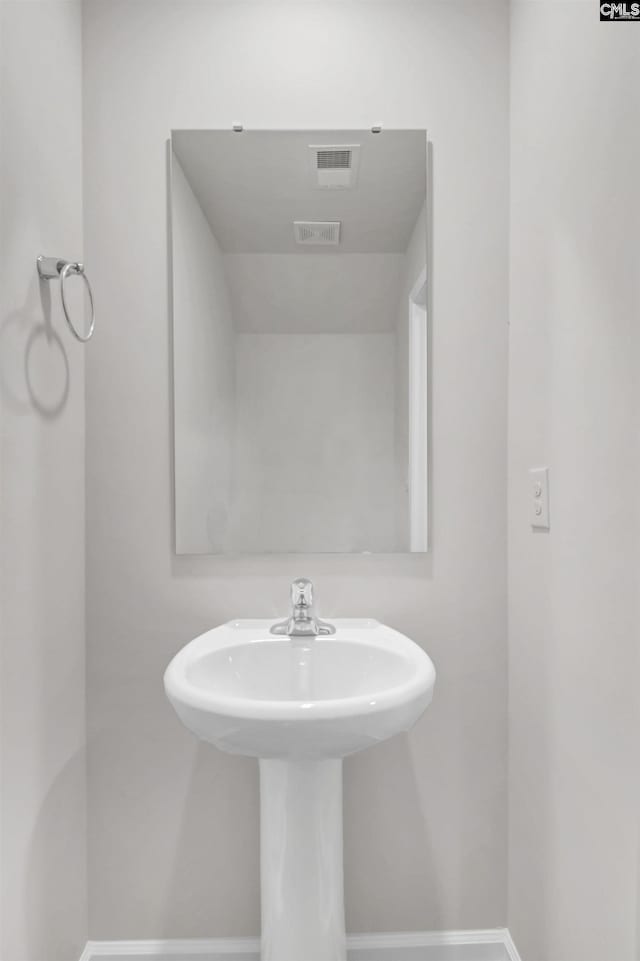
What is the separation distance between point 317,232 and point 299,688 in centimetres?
101

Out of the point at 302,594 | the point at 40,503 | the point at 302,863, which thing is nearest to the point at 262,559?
the point at 302,594

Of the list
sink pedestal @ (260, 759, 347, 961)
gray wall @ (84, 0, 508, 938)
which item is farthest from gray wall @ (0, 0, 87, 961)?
sink pedestal @ (260, 759, 347, 961)

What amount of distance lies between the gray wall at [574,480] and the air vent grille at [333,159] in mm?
378

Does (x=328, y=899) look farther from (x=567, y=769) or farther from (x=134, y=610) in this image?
(x=134, y=610)

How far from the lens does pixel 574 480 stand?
45.0 inches

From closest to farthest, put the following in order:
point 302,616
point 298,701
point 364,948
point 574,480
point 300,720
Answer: point 300,720 → point 574,480 → point 298,701 → point 302,616 → point 364,948

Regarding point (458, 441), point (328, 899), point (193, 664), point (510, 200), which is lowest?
point (328, 899)

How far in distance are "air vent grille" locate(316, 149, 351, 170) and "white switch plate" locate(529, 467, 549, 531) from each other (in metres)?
0.81

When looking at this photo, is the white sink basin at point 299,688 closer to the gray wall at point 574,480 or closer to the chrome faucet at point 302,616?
the chrome faucet at point 302,616

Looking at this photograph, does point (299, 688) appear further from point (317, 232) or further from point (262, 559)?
point (317, 232)

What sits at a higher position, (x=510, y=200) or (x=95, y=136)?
(x=95, y=136)

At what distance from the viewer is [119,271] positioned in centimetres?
151

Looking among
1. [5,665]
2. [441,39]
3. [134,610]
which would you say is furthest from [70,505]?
[441,39]

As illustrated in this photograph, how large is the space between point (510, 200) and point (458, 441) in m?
0.57
